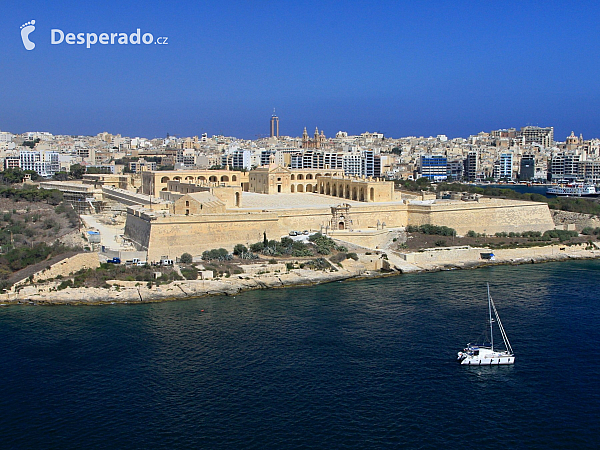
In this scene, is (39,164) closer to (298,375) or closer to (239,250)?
(239,250)

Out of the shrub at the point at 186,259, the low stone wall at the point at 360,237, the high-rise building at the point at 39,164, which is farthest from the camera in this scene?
the high-rise building at the point at 39,164

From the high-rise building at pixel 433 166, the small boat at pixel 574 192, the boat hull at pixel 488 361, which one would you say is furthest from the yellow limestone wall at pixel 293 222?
the high-rise building at pixel 433 166

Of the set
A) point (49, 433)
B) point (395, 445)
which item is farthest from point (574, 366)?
point (49, 433)

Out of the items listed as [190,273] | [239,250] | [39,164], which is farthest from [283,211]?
[39,164]

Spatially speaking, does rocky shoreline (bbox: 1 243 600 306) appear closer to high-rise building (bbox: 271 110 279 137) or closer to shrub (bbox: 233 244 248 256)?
shrub (bbox: 233 244 248 256)

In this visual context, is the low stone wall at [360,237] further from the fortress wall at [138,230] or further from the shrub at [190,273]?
the fortress wall at [138,230]

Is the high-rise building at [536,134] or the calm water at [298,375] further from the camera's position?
the high-rise building at [536,134]

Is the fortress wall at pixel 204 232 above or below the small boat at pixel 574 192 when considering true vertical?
below
